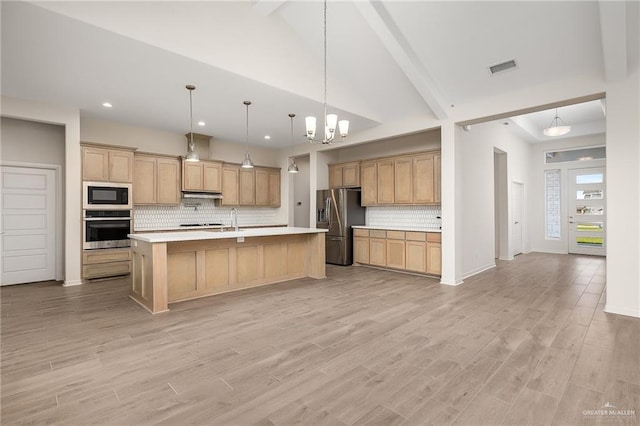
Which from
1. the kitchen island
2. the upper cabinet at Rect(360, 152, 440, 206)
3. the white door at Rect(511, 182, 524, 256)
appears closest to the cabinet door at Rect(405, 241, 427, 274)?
the upper cabinet at Rect(360, 152, 440, 206)

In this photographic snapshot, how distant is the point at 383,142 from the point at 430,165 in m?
1.58

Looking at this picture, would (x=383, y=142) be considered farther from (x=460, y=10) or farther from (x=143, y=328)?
(x=143, y=328)

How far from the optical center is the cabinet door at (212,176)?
7011mm

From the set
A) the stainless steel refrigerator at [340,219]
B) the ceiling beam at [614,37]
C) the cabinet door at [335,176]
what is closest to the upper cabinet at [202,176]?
the stainless steel refrigerator at [340,219]

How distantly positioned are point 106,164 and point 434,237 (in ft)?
19.3

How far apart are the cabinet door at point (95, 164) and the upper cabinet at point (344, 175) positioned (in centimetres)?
Answer: 453

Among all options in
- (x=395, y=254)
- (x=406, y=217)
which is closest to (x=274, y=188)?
(x=406, y=217)

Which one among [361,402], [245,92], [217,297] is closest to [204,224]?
[217,297]

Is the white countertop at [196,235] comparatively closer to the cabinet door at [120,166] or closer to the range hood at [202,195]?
the cabinet door at [120,166]

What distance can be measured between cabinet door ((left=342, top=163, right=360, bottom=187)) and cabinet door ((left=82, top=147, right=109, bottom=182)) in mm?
4643

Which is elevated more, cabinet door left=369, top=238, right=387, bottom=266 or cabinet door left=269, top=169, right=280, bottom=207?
cabinet door left=269, top=169, right=280, bottom=207

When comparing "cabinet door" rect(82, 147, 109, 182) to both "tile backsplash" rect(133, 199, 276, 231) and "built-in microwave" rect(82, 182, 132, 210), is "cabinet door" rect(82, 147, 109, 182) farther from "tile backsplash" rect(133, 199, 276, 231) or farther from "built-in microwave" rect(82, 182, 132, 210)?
"tile backsplash" rect(133, 199, 276, 231)

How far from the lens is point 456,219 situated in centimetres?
526

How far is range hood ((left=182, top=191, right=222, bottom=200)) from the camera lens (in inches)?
269
